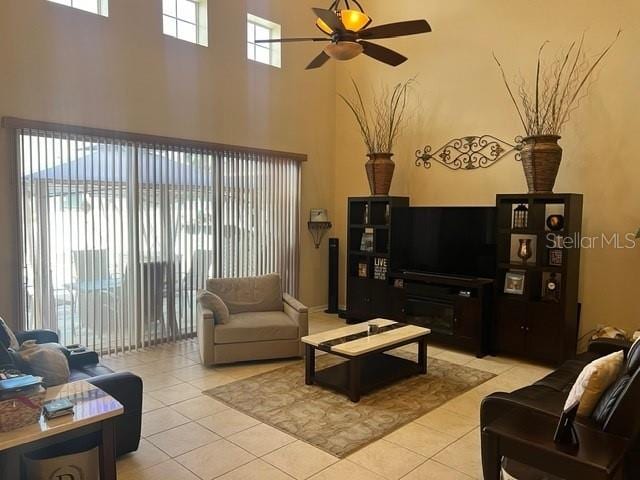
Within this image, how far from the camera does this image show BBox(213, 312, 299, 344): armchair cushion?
4684 millimetres

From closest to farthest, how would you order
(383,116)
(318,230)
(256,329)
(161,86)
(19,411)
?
(19,411)
(256,329)
(161,86)
(383,116)
(318,230)

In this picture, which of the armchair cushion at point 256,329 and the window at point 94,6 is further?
the window at point 94,6

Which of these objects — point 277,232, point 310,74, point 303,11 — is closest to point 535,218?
point 277,232

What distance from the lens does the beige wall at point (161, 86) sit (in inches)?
172

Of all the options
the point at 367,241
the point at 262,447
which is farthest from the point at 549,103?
the point at 262,447

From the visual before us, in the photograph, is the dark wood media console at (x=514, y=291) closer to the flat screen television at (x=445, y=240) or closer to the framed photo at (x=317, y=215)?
the flat screen television at (x=445, y=240)

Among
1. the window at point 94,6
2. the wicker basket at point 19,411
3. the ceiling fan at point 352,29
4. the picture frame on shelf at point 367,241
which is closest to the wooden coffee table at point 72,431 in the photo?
the wicker basket at point 19,411

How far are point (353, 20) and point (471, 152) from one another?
3001 millimetres

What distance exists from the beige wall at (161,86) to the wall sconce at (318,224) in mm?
140

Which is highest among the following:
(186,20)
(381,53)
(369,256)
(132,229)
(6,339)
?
(186,20)

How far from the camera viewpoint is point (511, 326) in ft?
16.6

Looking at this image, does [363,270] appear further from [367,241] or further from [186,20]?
[186,20]

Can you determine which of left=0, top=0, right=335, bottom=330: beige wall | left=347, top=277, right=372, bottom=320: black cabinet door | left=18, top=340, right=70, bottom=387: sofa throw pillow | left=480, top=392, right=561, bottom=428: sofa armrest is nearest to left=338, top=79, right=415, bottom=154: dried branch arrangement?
left=0, top=0, right=335, bottom=330: beige wall

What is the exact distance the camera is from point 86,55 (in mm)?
4742
